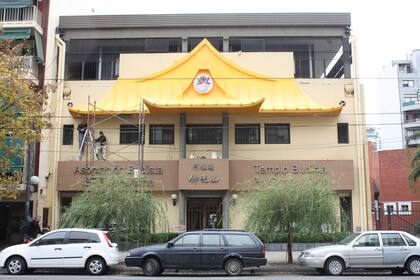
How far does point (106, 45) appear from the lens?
107 feet

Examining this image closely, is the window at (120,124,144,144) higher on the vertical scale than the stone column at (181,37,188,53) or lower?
lower

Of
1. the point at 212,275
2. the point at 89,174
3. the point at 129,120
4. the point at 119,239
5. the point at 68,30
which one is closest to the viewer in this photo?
the point at 212,275

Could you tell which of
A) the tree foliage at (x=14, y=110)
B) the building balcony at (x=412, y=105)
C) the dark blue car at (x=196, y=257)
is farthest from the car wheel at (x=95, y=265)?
the building balcony at (x=412, y=105)

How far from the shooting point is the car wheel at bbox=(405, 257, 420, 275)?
16.9 meters

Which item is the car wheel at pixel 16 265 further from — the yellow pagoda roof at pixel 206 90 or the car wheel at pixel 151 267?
the yellow pagoda roof at pixel 206 90

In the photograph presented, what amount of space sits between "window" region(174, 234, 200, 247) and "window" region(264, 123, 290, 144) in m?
12.9

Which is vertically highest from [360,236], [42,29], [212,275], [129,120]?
[42,29]

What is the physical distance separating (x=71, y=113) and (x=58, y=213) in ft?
17.9

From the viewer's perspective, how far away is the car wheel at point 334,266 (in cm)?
1702

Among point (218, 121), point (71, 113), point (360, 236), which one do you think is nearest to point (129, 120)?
point (71, 113)

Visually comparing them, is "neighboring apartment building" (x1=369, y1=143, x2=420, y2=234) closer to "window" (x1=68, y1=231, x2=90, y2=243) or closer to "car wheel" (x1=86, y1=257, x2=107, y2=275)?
"car wheel" (x1=86, y1=257, x2=107, y2=275)

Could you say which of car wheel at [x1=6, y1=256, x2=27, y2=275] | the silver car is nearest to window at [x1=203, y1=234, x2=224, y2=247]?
the silver car

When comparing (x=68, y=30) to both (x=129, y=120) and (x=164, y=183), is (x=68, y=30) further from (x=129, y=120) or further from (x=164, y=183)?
(x=164, y=183)

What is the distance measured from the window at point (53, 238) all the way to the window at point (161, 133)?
39.8ft
